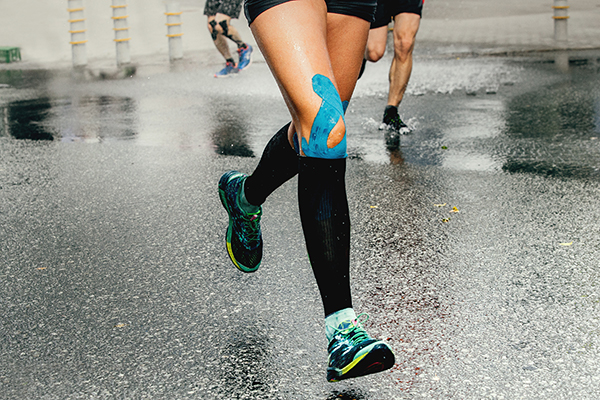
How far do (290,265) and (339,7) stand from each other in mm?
1228

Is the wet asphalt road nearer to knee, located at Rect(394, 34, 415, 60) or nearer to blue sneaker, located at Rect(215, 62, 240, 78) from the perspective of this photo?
knee, located at Rect(394, 34, 415, 60)

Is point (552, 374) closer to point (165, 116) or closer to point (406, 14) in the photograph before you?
point (406, 14)

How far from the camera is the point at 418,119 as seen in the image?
6.77m

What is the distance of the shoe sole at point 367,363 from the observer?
208 centimetres

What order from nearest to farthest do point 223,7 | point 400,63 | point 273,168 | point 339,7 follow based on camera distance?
point 339,7
point 273,168
point 400,63
point 223,7

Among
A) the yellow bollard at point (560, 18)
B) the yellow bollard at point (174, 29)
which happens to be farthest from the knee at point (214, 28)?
the yellow bollard at point (560, 18)

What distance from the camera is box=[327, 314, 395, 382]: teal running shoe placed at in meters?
2.09

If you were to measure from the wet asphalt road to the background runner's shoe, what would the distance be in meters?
0.14

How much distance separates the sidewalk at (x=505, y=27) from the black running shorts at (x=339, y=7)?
31.6ft

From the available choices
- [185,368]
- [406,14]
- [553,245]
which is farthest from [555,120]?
[185,368]

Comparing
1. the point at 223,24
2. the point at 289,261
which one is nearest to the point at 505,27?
the point at 223,24

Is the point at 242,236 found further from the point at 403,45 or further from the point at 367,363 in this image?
the point at 403,45

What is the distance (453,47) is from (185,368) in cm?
1123

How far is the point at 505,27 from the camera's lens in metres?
15.3
